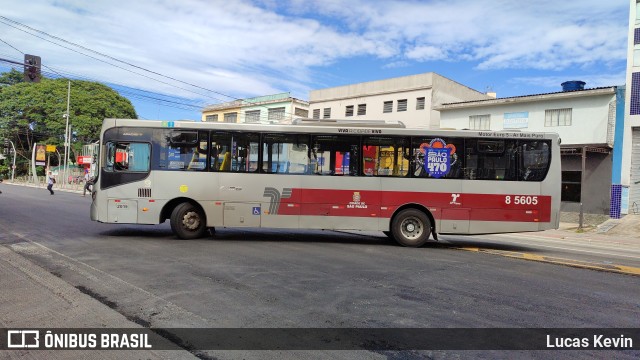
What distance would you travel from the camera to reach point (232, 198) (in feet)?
34.6

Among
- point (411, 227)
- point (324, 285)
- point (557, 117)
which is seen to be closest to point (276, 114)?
point (557, 117)

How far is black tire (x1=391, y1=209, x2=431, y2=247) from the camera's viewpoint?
1051cm

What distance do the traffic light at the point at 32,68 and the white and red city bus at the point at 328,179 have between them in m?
9.10

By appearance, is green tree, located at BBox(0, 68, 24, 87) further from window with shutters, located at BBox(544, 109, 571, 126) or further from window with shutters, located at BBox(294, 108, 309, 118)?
window with shutters, located at BBox(544, 109, 571, 126)

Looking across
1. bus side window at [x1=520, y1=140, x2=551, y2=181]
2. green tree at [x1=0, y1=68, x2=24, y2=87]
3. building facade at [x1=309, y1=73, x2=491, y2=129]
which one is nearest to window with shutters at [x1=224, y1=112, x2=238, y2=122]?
building facade at [x1=309, y1=73, x2=491, y2=129]

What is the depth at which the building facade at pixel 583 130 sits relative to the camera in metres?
21.3

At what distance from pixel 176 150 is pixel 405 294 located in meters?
7.14

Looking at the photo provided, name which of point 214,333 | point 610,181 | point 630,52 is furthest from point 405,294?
point 630,52

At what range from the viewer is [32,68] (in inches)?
659

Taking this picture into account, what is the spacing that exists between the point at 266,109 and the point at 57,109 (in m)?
27.5

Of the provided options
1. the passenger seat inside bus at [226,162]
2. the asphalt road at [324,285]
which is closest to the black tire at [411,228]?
the asphalt road at [324,285]

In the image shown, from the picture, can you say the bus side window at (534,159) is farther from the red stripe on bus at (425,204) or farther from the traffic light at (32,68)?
the traffic light at (32,68)

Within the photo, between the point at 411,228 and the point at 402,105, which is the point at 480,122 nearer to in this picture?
the point at 402,105

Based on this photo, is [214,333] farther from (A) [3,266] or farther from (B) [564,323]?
(A) [3,266]
